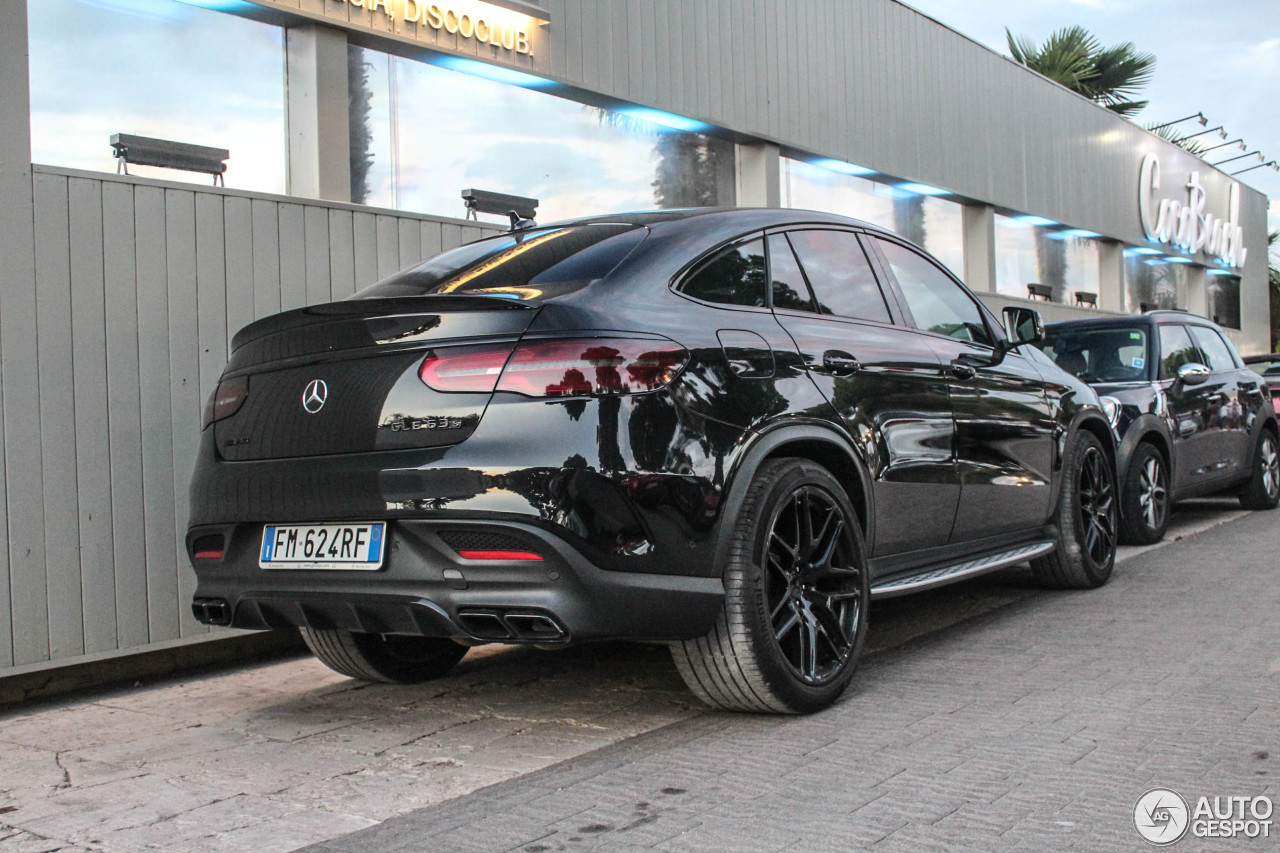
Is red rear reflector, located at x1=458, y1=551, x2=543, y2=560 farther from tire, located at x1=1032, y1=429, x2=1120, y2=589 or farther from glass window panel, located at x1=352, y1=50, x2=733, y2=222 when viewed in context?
glass window panel, located at x1=352, y1=50, x2=733, y2=222

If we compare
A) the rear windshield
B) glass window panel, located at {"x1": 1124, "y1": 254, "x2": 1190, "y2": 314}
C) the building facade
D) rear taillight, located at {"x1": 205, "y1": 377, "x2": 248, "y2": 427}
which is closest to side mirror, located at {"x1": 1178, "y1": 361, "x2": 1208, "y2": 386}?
the building facade

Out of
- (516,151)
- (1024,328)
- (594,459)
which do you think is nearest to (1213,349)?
(1024,328)

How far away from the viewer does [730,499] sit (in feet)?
12.2

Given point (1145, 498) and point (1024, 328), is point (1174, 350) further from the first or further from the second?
point (1024, 328)

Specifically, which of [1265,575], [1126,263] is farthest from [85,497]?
[1126,263]

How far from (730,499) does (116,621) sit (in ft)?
9.18

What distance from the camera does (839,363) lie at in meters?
4.34

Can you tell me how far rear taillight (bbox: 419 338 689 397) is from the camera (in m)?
3.43

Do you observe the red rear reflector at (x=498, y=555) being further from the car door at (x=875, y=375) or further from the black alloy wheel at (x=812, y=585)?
the car door at (x=875, y=375)

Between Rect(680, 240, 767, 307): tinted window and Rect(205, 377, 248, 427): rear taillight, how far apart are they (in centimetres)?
143

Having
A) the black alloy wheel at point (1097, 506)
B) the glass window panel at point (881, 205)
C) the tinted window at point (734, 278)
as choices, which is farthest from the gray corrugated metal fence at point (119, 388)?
the glass window panel at point (881, 205)

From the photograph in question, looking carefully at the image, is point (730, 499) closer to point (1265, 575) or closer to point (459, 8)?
point (1265, 575)

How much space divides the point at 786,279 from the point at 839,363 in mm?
359

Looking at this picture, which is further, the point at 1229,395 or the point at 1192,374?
the point at 1229,395
